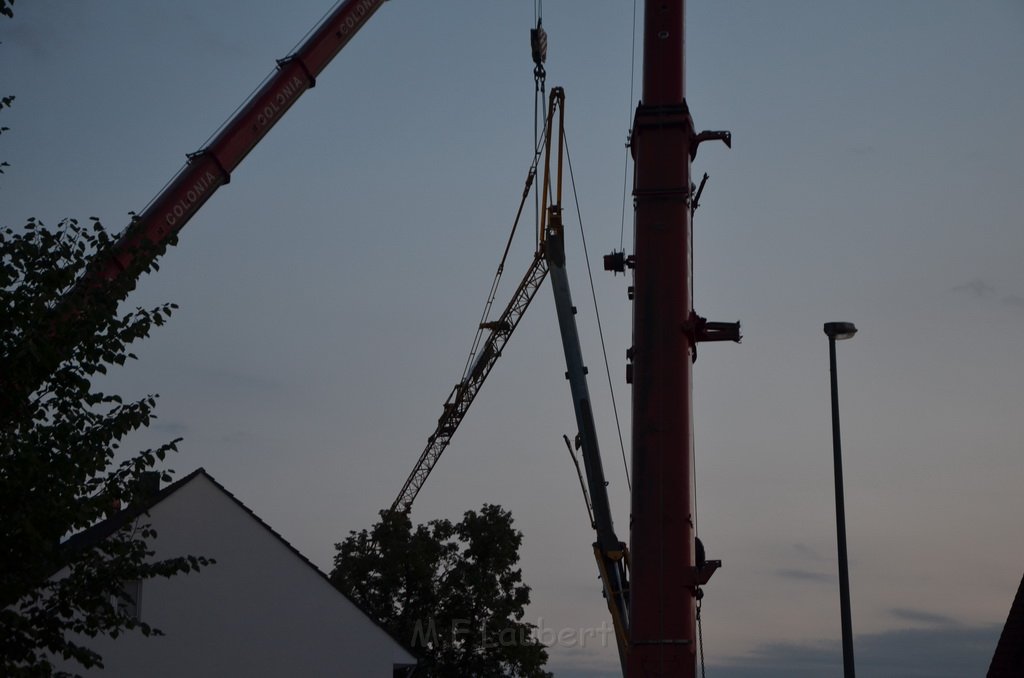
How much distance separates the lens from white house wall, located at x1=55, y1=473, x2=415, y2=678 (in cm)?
3050

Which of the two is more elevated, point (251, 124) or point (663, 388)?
point (251, 124)

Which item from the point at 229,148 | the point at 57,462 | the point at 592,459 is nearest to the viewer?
the point at 57,462

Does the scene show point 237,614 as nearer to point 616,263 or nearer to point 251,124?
point 251,124

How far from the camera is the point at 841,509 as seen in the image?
21.6m

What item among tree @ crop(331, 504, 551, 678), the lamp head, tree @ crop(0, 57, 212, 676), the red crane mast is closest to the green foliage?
tree @ crop(0, 57, 212, 676)

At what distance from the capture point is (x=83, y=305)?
1656 cm

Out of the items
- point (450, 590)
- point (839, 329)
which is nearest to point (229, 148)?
point (839, 329)

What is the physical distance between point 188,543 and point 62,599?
52.4 ft

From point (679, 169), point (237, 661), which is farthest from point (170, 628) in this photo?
point (679, 169)

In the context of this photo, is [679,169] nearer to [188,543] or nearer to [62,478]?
[62,478]

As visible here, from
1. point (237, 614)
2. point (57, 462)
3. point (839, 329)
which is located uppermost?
point (839, 329)

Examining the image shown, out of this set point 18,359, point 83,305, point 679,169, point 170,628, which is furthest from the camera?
point 170,628

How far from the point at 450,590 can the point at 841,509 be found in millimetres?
33300

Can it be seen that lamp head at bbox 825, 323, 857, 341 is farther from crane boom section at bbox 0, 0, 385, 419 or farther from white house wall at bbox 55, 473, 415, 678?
white house wall at bbox 55, 473, 415, 678
